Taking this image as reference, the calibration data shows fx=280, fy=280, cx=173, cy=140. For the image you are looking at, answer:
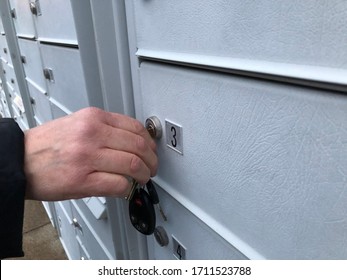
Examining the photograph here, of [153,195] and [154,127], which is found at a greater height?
[154,127]

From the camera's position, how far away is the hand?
0.56m

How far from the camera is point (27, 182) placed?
57 centimetres

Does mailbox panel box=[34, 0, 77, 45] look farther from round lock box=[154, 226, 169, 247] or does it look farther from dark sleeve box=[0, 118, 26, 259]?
round lock box=[154, 226, 169, 247]

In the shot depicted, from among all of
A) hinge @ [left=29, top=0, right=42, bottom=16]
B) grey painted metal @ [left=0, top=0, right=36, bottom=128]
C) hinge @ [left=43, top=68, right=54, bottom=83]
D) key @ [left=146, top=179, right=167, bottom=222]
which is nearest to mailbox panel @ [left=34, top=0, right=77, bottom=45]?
hinge @ [left=29, top=0, right=42, bottom=16]

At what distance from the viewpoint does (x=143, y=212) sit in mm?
755

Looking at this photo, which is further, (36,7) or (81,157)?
(36,7)

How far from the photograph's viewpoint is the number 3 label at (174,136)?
24.2 inches

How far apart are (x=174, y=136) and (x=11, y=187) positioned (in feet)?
1.11

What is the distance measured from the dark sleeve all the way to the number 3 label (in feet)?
1.01

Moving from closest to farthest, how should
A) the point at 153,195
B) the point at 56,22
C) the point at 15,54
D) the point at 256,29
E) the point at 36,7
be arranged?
the point at 256,29 < the point at 153,195 < the point at 56,22 < the point at 36,7 < the point at 15,54

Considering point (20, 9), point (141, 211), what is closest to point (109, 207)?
point (141, 211)

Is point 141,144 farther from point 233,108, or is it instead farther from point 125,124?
point 233,108

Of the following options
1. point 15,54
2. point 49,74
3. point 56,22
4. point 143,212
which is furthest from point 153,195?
point 15,54

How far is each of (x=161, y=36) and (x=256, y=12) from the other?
25 centimetres
